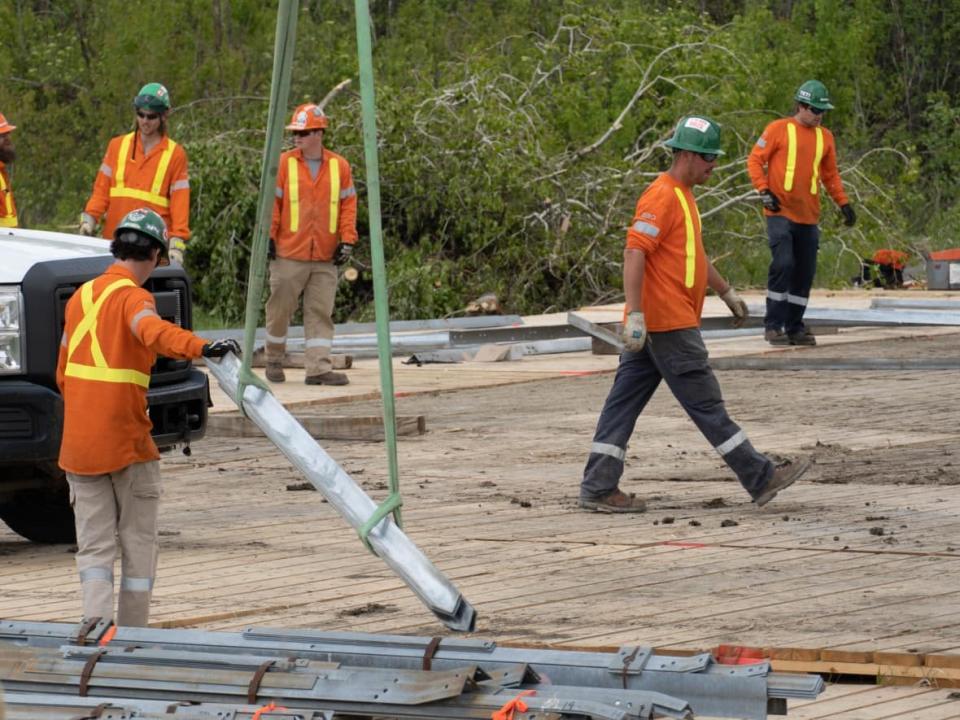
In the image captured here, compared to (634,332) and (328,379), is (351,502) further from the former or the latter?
(328,379)

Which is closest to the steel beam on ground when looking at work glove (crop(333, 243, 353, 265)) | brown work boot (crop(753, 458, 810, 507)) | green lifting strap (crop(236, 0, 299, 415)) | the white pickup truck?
work glove (crop(333, 243, 353, 265))

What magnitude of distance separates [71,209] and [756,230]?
1060cm

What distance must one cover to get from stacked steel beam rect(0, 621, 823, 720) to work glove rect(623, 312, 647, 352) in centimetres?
373

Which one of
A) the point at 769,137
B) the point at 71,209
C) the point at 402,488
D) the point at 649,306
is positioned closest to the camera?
the point at 649,306

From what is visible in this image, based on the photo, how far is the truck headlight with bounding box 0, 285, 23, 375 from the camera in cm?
822

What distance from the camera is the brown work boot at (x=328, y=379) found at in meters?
15.1

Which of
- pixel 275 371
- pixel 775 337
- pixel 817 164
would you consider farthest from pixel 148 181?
pixel 775 337

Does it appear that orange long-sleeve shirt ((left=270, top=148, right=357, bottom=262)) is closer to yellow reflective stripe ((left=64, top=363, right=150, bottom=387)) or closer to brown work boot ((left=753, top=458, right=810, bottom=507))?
brown work boot ((left=753, top=458, right=810, bottom=507))

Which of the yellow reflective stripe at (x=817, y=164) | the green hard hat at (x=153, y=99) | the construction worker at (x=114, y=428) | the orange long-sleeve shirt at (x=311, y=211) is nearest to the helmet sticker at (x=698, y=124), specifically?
the construction worker at (x=114, y=428)

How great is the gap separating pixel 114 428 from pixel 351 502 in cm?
125

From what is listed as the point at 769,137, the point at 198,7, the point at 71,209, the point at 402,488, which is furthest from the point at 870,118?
the point at 402,488

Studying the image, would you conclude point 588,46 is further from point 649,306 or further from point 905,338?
point 649,306

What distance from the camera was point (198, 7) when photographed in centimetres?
3062

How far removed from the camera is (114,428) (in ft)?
22.2
